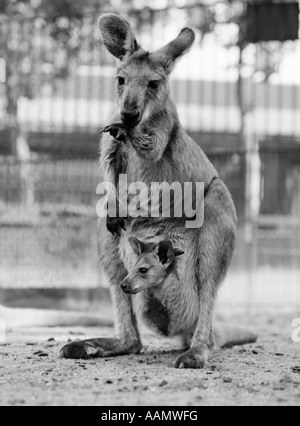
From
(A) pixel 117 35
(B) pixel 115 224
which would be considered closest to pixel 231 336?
(B) pixel 115 224

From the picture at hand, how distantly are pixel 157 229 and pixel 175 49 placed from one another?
923 millimetres

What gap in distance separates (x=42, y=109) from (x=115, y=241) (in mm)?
4284

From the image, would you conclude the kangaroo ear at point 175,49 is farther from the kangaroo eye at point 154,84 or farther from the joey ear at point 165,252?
the joey ear at point 165,252

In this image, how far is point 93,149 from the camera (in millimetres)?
7676

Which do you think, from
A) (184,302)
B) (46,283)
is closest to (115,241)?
(184,302)

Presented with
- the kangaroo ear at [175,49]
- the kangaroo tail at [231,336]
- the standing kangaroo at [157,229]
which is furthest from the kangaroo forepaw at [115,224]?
the kangaroo tail at [231,336]

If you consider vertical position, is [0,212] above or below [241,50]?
below

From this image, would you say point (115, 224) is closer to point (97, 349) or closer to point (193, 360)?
point (97, 349)

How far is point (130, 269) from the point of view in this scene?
12.6ft

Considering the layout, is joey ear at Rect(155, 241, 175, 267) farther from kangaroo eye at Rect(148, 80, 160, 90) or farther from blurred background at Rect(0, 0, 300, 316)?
blurred background at Rect(0, 0, 300, 316)

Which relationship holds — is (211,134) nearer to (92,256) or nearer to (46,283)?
(92,256)

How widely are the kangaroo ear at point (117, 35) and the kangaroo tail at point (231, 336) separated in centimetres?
162

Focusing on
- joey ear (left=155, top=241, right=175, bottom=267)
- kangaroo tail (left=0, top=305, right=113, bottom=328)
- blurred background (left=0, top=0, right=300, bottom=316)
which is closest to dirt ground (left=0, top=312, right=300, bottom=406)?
joey ear (left=155, top=241, right=175, bottom=267)

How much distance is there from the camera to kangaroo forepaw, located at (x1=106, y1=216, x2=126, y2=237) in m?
3.90
